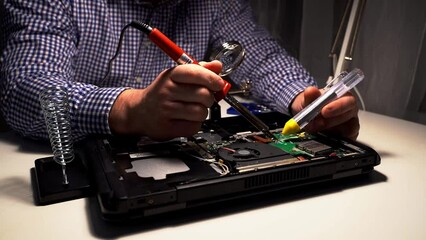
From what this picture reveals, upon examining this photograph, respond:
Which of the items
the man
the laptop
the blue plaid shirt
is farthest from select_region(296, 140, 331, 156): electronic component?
the blue plaid shirt

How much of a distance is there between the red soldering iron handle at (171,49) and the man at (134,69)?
1.0 inches

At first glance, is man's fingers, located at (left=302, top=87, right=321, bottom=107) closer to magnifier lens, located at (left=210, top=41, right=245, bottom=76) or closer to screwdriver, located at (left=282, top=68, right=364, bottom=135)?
screwdriver, located at (left=282, top=68, right=364, bottom=135)

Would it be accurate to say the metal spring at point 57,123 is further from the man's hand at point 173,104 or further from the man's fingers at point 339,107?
the man's fingers at point 339,107

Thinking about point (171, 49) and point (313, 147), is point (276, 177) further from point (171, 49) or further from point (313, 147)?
point (171, 49)

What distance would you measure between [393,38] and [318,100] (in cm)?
52

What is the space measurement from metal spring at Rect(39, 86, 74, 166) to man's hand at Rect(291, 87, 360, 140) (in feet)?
1.49

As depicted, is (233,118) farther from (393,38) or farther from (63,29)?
(393,38)

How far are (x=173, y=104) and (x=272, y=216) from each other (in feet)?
0.87

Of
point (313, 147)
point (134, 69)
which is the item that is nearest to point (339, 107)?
point (313, 147)

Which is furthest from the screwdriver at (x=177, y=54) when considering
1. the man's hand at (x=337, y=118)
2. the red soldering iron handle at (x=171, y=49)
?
the man's hand at (x=337, y=118)

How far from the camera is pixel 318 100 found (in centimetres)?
75


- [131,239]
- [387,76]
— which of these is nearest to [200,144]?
[131,239]

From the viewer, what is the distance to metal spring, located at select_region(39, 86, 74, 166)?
0.60m

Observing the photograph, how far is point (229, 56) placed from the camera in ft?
2.43
